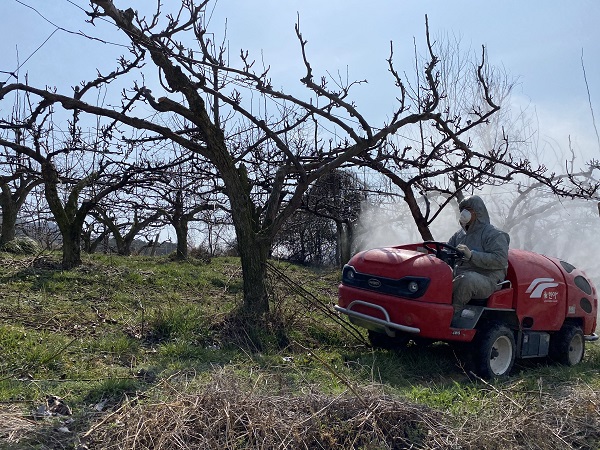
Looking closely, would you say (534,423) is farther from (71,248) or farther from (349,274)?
(71,248)

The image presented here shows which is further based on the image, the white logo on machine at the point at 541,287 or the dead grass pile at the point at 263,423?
the white logo on machine at the point at 541,287

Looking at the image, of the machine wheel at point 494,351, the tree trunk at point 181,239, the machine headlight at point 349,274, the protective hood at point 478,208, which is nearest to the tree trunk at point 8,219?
the tree trunk at point 181,239

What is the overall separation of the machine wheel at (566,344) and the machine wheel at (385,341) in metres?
1.97

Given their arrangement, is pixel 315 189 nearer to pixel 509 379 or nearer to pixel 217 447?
pixel 509 379

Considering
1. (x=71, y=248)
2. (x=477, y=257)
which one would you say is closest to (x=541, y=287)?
(x=477, y=257)

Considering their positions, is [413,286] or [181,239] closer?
[413,286]

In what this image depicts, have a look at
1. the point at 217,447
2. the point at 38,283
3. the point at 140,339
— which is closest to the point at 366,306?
the point at 140,339

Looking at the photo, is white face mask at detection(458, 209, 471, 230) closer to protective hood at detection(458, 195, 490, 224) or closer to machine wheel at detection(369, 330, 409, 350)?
protective hood at detection(458, 195, 490, 224)

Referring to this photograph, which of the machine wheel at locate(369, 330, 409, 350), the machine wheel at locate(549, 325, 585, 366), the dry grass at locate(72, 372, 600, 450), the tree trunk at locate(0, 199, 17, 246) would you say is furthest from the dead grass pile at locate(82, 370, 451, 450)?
the tree trunk at locate(0, 199, 17, 246)

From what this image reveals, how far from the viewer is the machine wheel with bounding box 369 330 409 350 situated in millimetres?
7578

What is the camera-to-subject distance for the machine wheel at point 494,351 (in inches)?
267

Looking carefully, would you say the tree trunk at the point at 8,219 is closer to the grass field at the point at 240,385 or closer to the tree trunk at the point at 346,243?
the grass field at the point at 240,385

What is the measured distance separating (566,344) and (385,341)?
7.65 ft

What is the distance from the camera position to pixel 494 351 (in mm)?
7098
